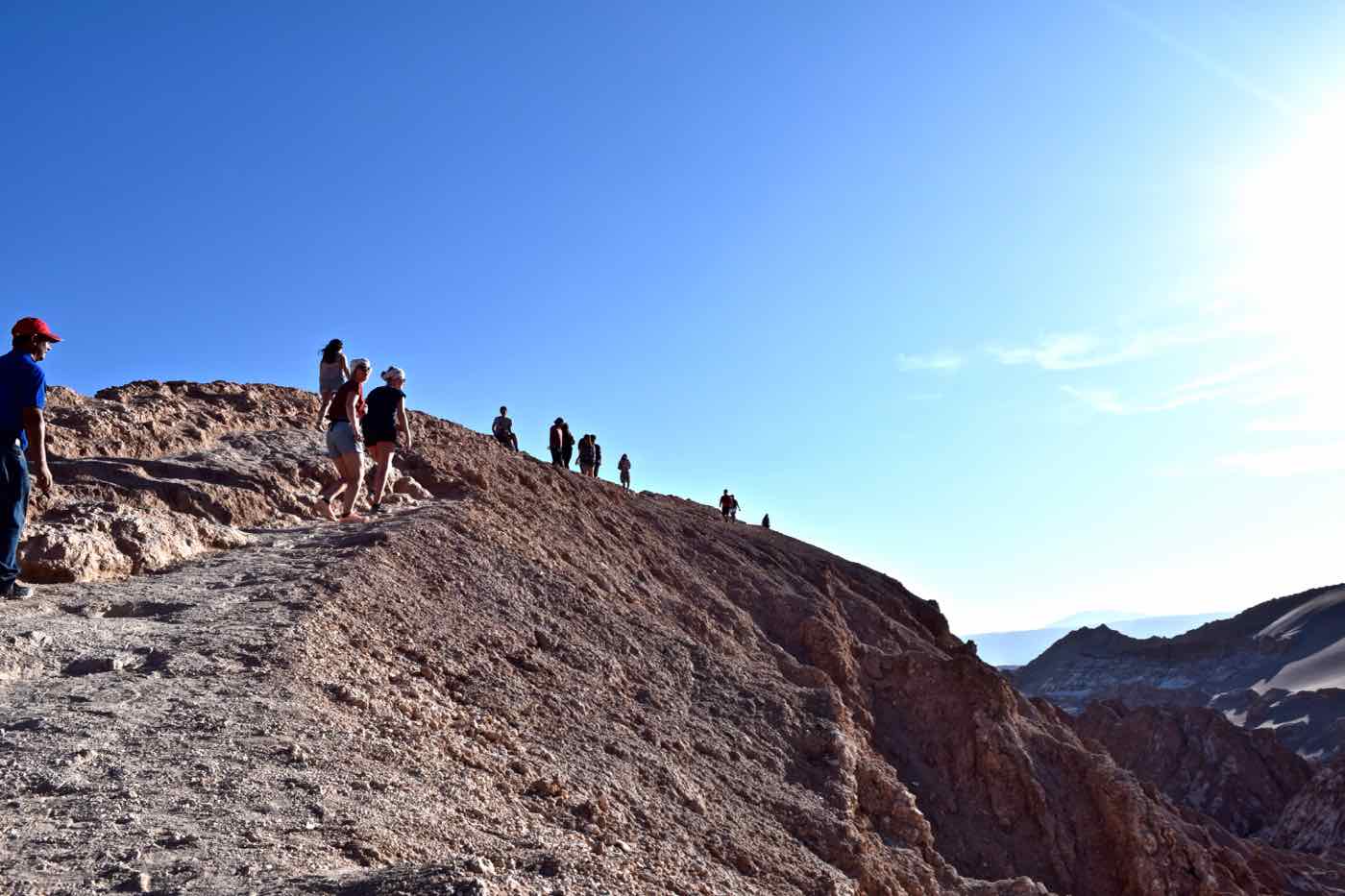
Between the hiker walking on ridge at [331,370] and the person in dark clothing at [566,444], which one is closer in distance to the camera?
the hiker walking on ridge at [331,370]

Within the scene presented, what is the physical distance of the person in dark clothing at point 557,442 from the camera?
2044cm

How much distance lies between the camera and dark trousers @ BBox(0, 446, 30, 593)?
7.02 meters

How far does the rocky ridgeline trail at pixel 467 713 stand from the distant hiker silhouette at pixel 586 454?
3883 mm

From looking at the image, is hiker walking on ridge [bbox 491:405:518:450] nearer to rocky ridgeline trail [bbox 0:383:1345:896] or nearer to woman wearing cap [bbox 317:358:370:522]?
rocky ridgeline trail [bbox 0:383:1345:896]

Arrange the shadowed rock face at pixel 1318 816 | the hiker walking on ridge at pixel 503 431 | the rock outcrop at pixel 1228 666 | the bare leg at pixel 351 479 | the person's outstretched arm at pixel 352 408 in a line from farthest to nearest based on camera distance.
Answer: the rock outcrop at pixel 1228 666 → the shadowed rock face at pixel 1318 816 → the hiker walking on ridge at pixel 503 431 → the bare leg at pixel 351 479 → the person's outstretched arm at pixel 352 408

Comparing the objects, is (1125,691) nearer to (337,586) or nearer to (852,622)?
(852,622)

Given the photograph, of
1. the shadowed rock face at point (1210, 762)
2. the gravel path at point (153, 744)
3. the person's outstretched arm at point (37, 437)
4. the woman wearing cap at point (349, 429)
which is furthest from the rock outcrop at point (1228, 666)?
the person's outstretched arm at point (37, 437)

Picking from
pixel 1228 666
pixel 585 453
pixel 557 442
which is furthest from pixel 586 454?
pixel 1228 666

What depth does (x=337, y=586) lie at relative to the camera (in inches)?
316

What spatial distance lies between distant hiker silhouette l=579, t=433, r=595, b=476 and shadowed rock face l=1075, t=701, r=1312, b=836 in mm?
26697

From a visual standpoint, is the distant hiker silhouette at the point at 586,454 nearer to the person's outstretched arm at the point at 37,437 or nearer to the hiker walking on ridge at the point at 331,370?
the hiker walking on ridge at the point at 331,370

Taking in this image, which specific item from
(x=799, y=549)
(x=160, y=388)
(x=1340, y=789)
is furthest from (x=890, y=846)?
(x=1340, y=789)

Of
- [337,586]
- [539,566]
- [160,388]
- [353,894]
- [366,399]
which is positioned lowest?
[353,894]

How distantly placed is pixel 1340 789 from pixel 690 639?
106ft
